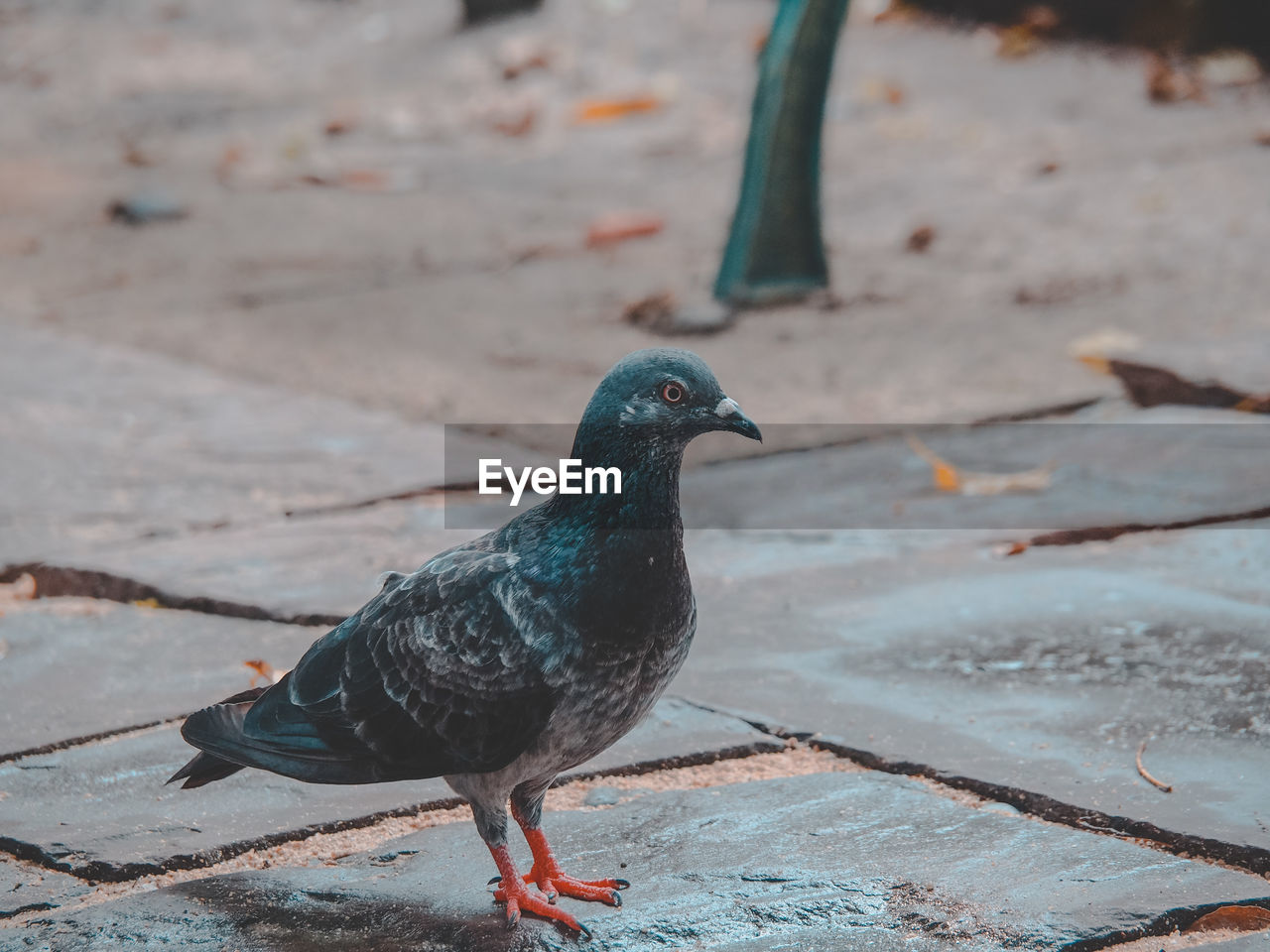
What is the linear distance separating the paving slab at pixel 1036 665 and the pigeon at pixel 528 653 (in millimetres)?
845

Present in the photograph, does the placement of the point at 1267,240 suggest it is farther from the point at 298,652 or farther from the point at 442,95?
the point at 442,95

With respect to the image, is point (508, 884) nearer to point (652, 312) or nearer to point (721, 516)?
point (721, 516)

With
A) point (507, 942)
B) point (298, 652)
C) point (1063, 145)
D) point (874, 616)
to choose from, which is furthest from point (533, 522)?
point (1063, 145)

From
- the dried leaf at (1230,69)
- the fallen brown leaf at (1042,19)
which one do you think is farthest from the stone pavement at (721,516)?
the fallen brown leaf at (1042,19)

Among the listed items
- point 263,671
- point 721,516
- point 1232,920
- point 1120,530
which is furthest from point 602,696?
point 1120,530

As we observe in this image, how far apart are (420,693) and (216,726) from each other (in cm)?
36

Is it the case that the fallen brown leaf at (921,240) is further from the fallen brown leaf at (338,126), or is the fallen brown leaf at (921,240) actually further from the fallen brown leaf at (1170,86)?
the fallen brown leaf at (338,126)

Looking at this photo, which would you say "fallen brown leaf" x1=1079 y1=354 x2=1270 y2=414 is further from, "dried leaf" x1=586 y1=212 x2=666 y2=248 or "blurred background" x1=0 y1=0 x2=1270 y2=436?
"dried leaf" x1=586 y1=212 x2=666 y2=248

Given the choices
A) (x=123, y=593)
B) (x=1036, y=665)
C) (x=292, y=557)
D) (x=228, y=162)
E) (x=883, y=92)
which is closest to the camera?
(x=1036, y=665)

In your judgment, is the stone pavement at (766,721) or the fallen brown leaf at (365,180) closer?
the stone pavement at (766,721)

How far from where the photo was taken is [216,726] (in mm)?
2504

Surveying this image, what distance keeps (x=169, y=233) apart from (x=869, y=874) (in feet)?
23.7

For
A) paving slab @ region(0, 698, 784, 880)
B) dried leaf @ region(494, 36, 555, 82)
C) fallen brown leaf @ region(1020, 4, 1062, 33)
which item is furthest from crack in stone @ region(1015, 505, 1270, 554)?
dried leaf @ region(494, 36, 555, 82)

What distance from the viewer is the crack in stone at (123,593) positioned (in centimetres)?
374
